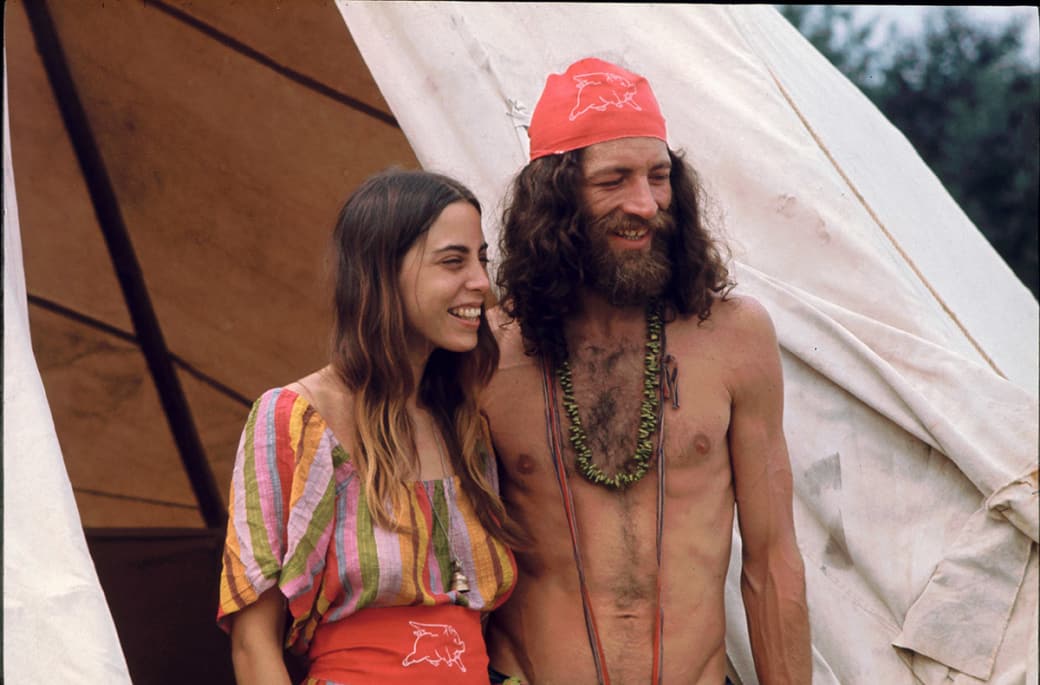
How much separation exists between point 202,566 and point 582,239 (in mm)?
2062

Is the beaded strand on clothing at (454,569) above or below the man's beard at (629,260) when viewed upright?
below

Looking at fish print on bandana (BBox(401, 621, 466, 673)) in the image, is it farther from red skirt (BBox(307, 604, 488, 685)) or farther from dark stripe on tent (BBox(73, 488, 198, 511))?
dark stripe on tent (BBox(73, 488, 198, 511))

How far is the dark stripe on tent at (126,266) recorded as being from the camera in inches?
159

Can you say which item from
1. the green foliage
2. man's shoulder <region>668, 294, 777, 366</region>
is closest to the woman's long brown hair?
man's shoulder <region>668, 294, 777, 366</region>

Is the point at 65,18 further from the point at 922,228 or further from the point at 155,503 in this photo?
the point at 922,228

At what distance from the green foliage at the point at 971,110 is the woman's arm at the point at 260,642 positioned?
9583 millimetres

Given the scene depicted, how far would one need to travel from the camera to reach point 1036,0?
103 inches

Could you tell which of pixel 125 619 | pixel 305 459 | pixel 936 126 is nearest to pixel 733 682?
pixel 305 459

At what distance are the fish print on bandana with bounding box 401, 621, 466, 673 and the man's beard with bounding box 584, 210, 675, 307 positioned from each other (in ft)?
2.42

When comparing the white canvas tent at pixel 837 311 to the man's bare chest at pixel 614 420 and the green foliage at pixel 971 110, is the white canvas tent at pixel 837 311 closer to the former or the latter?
the man's bare chest at pixel 614 420

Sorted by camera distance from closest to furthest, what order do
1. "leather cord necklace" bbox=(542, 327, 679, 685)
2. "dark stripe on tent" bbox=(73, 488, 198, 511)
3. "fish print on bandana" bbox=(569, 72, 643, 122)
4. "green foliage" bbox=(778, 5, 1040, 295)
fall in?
1. "leather cord necklace" bbox=(542, 327, 679, 685)
2. "fish print on bandana" bbox=(569, 72, 643, 122)
3. "dark stripe on tent" bbox=(73, 488, 198, 511)
4. "green foliage" bbox=(778, 5, 1040, 295)

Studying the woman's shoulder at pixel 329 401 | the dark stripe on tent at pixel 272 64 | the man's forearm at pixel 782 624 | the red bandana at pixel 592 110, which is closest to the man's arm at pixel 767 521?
the man's forearm at pixel 782 624

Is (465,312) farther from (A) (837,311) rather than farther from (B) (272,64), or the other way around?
(B) (272,64)

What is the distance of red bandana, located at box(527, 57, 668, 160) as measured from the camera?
2.61m
